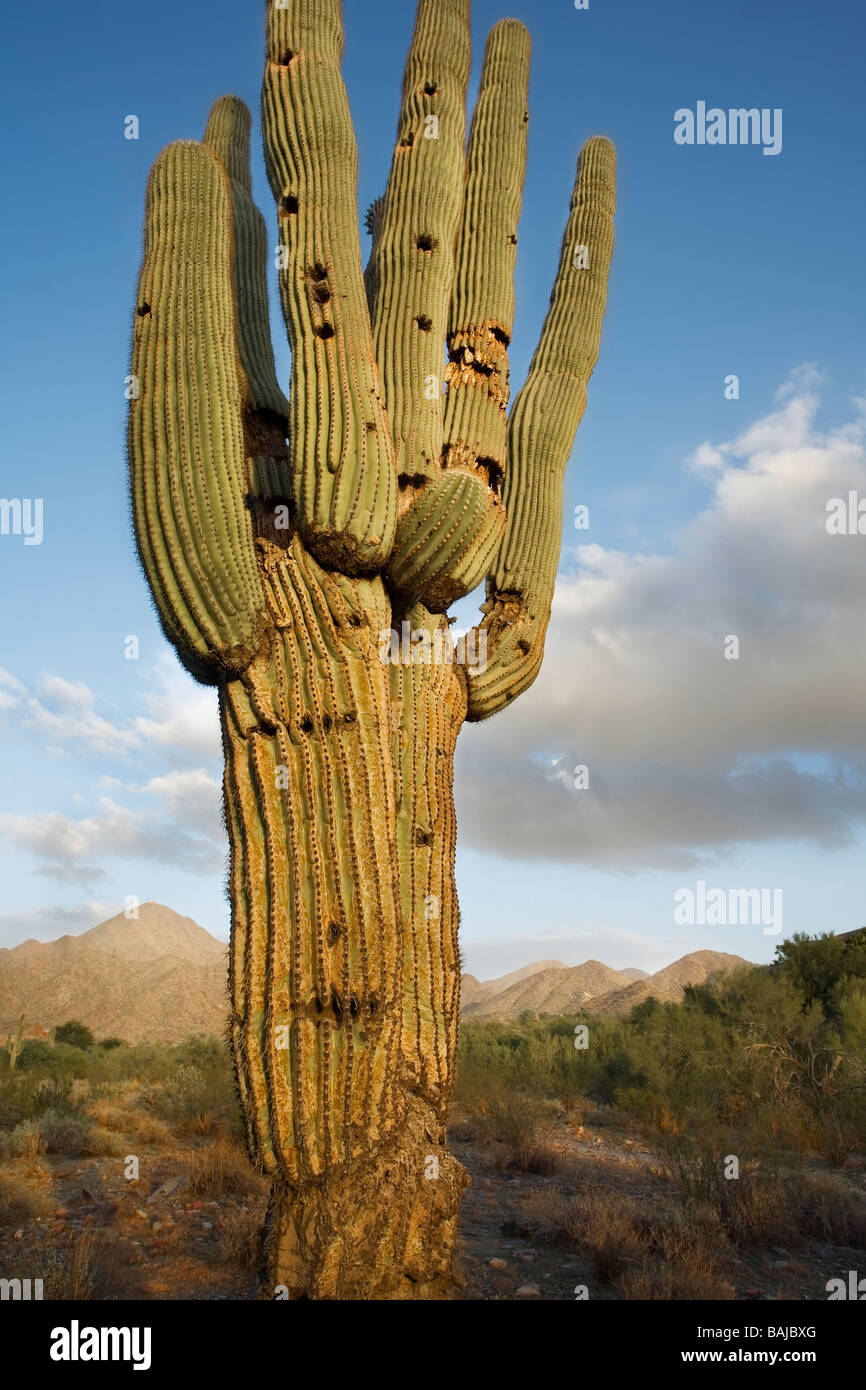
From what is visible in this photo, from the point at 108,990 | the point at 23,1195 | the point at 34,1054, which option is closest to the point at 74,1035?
the point at 34,1054

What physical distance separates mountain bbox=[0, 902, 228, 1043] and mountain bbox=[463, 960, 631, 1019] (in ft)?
51.8

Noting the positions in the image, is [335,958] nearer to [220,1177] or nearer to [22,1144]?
[220,1177]

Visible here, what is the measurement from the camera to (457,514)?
16.6 ft

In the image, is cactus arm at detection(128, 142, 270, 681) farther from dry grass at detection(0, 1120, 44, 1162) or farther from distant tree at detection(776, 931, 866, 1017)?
distant tree at detection(776, 931, 866, 1017)

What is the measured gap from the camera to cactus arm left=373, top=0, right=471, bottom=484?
215 inches

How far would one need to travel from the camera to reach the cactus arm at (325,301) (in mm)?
4637

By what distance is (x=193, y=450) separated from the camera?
14.9ft

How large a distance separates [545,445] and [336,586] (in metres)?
2.67

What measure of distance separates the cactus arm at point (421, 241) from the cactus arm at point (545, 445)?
0.98m

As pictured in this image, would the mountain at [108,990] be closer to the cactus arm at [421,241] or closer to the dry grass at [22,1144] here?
the dry grass at [22,1144]

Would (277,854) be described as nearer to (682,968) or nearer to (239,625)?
(239,625)

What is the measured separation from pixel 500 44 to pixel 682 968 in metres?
41.1

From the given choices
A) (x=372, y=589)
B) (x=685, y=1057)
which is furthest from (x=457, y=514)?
(x=685, y=1057)

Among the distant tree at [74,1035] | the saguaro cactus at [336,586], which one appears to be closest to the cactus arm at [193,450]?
the saguaro cactus at [336,586]
